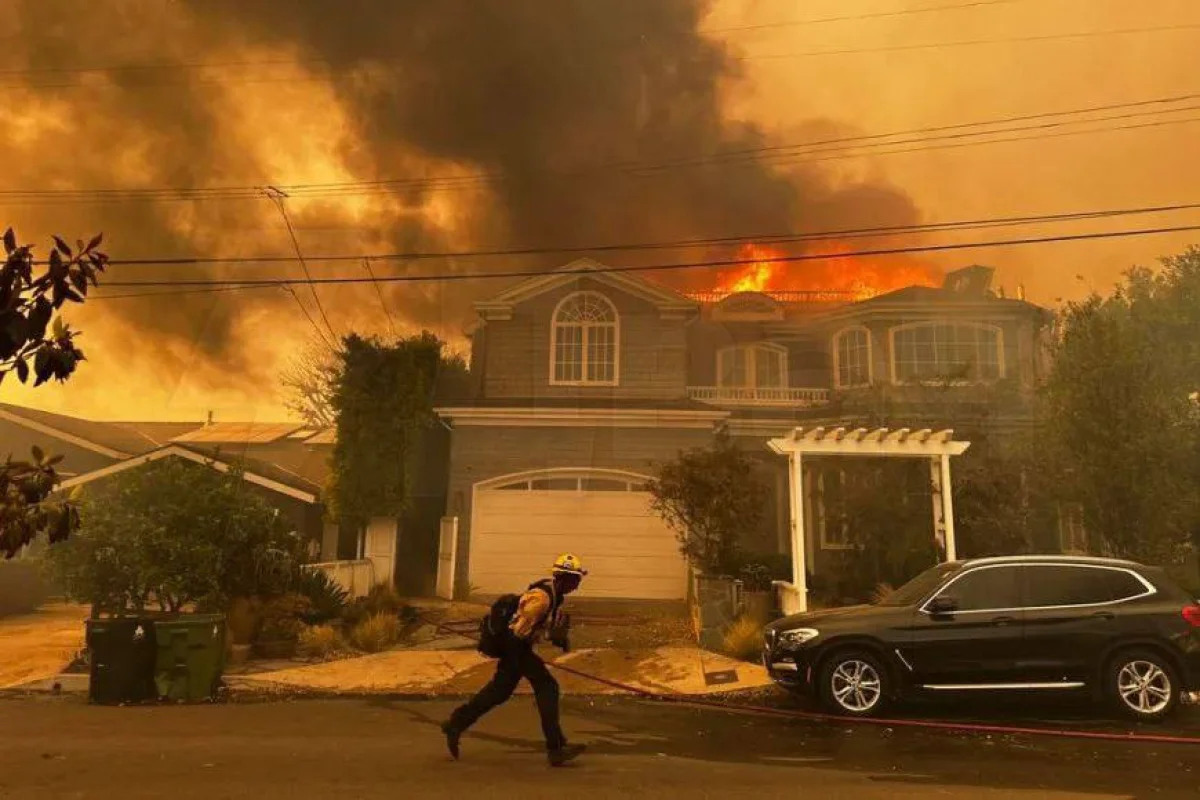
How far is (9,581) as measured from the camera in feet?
50.3

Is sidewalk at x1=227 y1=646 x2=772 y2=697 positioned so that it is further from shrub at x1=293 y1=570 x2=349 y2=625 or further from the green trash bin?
shrub at x1=293 y1=570 x2=349 y2=625

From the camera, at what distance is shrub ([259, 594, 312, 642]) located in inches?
423

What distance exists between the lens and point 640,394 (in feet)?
56.2

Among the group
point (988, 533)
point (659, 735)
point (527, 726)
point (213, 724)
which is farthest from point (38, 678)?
point (988, 533)

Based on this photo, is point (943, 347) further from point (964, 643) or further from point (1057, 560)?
point (964, 643)

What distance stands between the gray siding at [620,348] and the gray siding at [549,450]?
1.04 m

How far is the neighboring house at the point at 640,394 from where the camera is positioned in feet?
51.6

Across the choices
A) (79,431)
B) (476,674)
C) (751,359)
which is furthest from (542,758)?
(79,431)

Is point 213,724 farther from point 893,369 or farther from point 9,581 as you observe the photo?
point 893,369

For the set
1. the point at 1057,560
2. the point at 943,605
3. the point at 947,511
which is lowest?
the point at 943,605

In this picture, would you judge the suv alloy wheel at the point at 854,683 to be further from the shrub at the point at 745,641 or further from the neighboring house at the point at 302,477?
the neighboring house at the point at 302,477

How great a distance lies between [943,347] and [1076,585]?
37.4 ft

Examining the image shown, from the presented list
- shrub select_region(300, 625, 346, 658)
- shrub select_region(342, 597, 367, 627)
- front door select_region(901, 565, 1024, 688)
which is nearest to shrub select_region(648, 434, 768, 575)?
front door select_region(901, 565, 1024, 688)

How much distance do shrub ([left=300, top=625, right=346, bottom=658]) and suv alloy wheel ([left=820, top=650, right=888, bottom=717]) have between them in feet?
21.2
